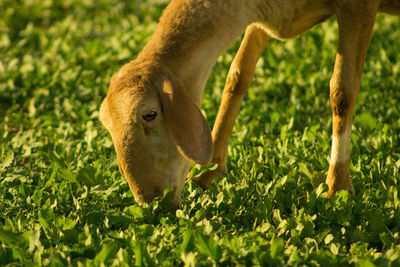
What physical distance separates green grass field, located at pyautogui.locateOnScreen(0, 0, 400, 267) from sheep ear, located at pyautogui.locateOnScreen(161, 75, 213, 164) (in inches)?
17.7

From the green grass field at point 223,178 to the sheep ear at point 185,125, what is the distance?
45 cm

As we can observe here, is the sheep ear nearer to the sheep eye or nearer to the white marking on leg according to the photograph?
the sheep eye

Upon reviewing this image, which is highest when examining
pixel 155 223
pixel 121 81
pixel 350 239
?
pixel 121 81

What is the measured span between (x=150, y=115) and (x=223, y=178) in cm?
126

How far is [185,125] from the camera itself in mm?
3781

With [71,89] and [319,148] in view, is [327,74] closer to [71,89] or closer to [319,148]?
[319,148]

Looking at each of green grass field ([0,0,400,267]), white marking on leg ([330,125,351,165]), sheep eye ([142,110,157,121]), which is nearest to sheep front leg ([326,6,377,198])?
white marking on leg ([330,125,351,165])

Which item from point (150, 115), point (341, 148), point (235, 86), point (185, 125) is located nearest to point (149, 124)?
point (150, 115)

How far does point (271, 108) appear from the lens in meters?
6.19

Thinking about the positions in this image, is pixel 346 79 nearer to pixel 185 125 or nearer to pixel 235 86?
pixel 235 86

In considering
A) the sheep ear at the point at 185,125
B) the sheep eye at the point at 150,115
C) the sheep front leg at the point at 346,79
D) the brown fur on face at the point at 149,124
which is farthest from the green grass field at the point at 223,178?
the sheep eye at the point at 150,115

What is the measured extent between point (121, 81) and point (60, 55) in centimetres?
419

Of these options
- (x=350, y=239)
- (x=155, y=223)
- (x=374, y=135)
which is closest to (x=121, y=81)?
(x=155, y=223)

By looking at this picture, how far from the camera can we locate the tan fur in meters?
3.78
